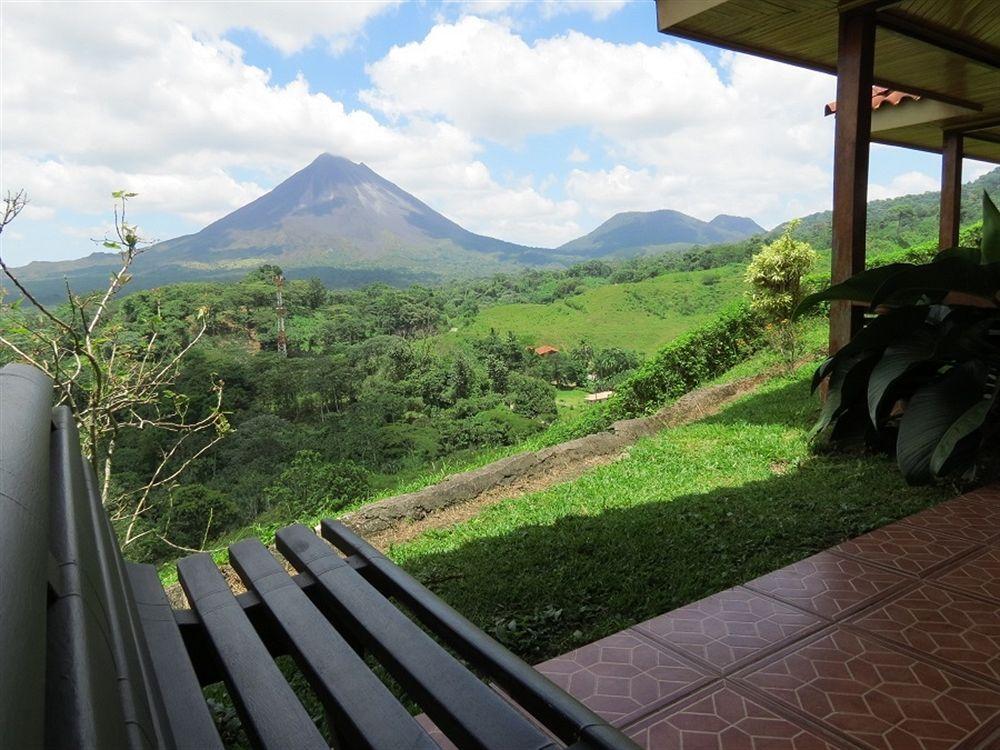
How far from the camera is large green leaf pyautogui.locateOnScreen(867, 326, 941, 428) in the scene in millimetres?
2977

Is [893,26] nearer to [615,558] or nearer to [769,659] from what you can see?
[615,558]

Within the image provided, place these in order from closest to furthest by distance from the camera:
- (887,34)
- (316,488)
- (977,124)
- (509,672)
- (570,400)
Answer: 1. (509,672)
2. (887,34)
3. (977,124)
4. (316,488)
5. (570,400)

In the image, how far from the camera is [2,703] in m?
0.30

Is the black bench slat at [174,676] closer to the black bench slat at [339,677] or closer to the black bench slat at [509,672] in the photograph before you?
the black bench slat at [339,677]

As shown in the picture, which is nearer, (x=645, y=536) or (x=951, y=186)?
(x=645, y=536)

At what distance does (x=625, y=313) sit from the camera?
31.3 meters

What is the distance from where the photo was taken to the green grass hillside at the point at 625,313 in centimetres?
2917

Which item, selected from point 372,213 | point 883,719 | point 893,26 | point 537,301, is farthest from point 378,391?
point 372,213

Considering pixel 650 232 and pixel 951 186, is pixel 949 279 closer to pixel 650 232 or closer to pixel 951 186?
pixel 951 186

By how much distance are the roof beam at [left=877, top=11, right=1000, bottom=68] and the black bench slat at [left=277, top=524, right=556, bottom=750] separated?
401 centimetres

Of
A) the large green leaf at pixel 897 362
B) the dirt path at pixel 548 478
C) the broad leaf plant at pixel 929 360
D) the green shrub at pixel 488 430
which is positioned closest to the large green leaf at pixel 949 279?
the broad leaf plant at pixel 929 360

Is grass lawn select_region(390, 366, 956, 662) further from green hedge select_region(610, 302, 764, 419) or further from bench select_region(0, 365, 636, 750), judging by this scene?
green hedge select_region(610, 302, 764, 419)

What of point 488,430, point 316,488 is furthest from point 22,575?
point 488,430

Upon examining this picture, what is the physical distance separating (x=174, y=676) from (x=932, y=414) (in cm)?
312
